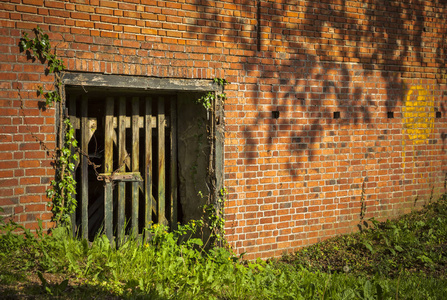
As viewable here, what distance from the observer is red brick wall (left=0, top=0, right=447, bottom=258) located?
449 cm

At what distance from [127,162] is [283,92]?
222cm

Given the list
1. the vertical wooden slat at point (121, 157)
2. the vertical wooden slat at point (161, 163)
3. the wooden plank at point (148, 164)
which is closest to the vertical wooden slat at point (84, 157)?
the vertical wooden slat at point (121, 157)

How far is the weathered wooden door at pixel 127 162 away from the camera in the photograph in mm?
5414

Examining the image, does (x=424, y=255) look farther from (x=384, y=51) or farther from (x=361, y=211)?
(x=384, y=51)

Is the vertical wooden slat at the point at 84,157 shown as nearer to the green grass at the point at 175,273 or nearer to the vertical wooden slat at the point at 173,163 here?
the green grass at the point at 175,273

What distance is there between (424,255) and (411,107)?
8.12 ft

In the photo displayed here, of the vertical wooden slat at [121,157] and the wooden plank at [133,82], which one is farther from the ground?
the wooden plank at [133,82]

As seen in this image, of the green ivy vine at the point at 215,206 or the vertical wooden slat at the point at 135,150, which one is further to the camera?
the vertical wooden slat at the point at 135,150

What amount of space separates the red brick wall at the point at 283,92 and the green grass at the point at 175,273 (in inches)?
17.0

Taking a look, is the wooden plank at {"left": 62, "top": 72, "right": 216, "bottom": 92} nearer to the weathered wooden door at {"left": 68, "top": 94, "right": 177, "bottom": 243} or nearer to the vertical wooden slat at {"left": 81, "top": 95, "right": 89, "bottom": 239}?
the vertical wooden slat at {"left": 81, "top": 95, "right": 89, "bottom": 239}

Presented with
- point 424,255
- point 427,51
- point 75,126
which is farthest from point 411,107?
point 75,126

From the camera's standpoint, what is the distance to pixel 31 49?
441 centimetres

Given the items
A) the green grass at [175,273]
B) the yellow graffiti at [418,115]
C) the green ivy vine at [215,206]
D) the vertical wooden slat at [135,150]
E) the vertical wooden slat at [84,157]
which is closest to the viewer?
the green grass at [175,273]

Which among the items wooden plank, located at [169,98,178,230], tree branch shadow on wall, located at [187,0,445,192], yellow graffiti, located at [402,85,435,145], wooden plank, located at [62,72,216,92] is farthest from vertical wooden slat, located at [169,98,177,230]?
yellow graffiti, located at [402,85,435,145]
